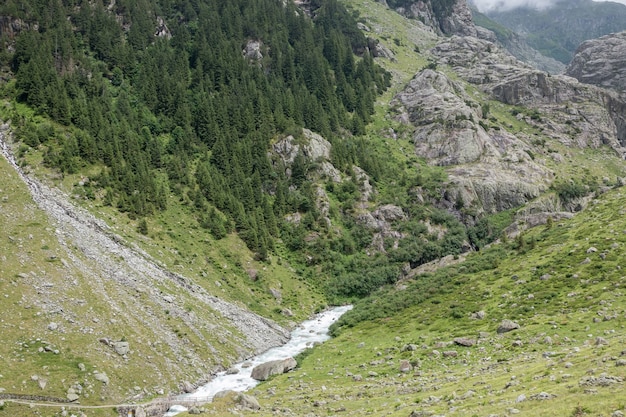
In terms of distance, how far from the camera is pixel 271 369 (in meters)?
60.2

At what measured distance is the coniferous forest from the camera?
9656 cm

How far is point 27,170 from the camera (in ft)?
262

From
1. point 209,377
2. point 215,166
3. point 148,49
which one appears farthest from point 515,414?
point 148,49

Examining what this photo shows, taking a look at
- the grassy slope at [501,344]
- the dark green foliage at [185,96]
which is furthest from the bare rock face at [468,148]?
the grassy slope at [501,344]

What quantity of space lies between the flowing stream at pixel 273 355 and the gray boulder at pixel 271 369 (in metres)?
0.91

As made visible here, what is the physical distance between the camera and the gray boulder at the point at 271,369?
5916 cm

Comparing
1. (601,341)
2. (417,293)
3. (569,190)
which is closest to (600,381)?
(601,341)

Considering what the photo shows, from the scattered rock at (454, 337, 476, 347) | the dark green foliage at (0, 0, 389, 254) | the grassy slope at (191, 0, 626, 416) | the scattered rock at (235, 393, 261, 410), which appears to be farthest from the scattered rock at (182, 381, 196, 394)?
the dark green foliage at (0, 0, 389, 254)

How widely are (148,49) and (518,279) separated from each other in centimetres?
12900

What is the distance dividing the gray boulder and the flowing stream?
91cm

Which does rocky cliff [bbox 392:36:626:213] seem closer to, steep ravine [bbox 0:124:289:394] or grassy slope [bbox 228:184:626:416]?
grassy slope [bbox 228:184:626:416]

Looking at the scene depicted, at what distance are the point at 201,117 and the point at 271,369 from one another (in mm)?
84608

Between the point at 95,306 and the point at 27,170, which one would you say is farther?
the point at 27,170

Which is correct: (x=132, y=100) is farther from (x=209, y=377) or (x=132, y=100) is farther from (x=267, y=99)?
Result: (x=209, y=377)
